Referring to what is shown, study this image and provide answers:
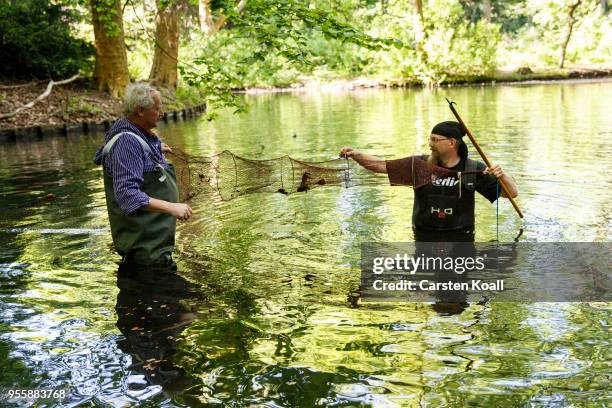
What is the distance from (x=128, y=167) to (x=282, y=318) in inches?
75.6

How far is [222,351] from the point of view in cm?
496

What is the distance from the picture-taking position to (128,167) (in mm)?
6164

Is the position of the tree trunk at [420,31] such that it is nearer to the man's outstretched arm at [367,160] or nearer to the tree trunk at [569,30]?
the tree trunk at [569,30]

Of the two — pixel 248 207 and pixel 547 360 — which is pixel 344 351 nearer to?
pixel 547 360

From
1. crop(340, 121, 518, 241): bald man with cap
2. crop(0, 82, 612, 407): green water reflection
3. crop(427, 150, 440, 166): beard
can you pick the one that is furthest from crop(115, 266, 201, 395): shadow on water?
crop(427, 150, 440, 166): beard

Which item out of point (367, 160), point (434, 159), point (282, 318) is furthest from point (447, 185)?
point (282, 318)

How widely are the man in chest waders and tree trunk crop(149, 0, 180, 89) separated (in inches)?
871

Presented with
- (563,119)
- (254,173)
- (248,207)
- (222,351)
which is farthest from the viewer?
(563,119)

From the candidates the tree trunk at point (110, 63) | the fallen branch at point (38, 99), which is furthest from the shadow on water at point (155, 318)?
the tree trunk at point (110, 63)

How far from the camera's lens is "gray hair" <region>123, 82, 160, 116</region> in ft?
20.6

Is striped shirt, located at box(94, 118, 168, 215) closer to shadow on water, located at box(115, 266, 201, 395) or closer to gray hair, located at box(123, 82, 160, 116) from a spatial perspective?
gray hair, located at box(123, 82, 160, 116)

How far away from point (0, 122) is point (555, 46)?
35.5 m

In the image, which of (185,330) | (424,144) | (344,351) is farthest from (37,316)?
(424,144)

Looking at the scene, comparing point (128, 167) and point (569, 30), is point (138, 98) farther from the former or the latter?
point (569, 30)
